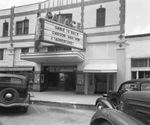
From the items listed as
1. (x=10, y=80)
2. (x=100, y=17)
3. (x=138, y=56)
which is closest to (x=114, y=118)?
(x=10, y=80)

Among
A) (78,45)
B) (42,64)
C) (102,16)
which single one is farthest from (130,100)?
(42,64)

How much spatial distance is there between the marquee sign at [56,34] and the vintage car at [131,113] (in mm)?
7572

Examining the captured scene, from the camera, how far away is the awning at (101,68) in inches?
552

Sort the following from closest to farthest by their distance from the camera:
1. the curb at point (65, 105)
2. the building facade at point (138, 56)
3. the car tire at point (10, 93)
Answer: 1. the car tire at point (10, 93)
2. the curb at point (65, 105)
3. the building facade at point (138, 56)

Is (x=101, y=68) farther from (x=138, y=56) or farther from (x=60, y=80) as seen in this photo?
(x=60, y=80)

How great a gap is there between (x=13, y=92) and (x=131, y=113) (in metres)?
5.96

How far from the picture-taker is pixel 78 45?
40.6 feet

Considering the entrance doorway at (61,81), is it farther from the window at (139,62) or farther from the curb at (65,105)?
the curb at (65,105)

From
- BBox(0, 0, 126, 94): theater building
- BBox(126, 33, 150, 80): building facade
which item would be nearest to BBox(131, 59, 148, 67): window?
BBox(126, 33, 150, 80): building facade

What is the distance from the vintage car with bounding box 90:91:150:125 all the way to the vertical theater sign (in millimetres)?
7572

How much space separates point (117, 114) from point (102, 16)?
1365cm

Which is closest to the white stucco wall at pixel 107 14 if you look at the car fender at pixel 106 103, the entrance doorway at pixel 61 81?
the entrance doorway at pixel 61 81

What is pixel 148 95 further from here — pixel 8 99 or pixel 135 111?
pixel 8 99

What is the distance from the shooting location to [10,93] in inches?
300
